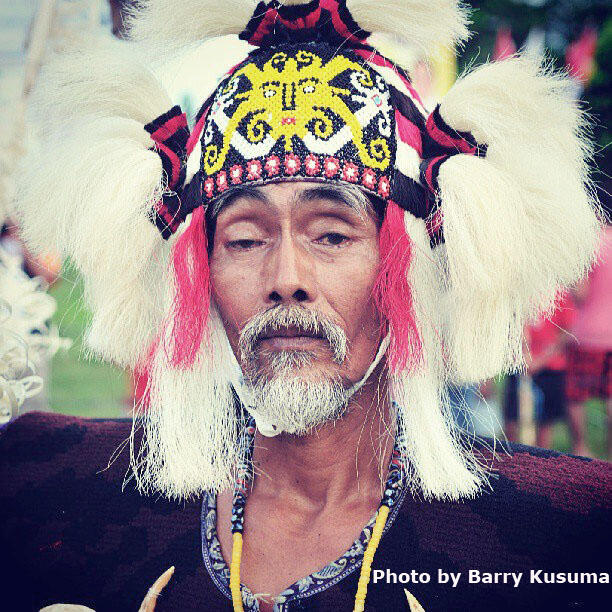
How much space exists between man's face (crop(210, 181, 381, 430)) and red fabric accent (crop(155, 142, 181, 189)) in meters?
0.25

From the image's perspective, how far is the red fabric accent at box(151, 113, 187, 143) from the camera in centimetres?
221

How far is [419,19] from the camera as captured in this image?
6.77 feet

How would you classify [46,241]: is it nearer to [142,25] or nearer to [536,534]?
[142,25]

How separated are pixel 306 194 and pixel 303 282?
26 centimetres

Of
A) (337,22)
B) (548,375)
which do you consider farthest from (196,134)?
(548,375)

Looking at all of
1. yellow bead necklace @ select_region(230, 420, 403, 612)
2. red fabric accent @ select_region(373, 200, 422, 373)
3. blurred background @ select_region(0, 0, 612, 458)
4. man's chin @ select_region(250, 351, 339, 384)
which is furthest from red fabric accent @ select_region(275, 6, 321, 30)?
yellow bead necklace @ select_region(230, 420, 403, 612)

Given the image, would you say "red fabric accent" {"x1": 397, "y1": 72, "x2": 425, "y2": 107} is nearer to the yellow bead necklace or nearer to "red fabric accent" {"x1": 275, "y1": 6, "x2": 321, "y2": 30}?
"red fabric accent" {"x1": 275, "y1": 6, "x2": 321, "y2": 30}

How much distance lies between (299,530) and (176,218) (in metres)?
1.05

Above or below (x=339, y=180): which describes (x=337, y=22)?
above

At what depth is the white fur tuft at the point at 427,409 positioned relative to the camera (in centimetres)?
201

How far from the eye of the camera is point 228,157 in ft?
6.68

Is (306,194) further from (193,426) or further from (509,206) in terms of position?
(193,426)

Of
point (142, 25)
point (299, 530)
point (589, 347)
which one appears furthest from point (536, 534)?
point (589, 347)

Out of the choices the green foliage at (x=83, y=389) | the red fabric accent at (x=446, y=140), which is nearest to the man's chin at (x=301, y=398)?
the red fabric accent at (x=446, y=140)
